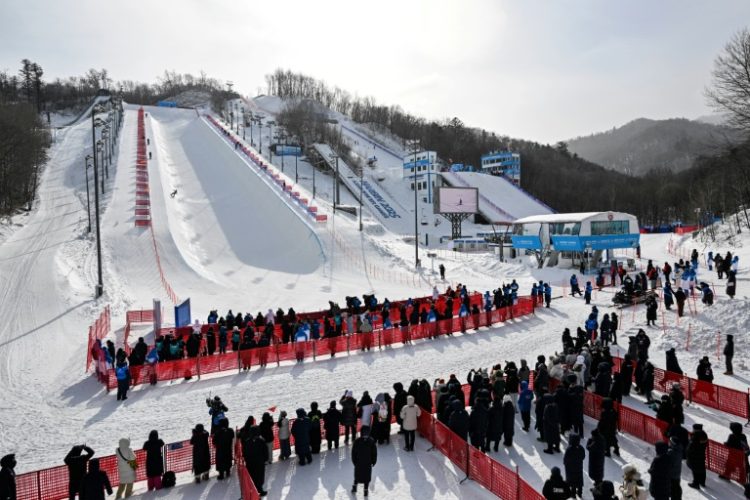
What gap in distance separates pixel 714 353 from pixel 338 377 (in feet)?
36.4

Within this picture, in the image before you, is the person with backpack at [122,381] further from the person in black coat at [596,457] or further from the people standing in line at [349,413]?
the person in black coat at [596,457]

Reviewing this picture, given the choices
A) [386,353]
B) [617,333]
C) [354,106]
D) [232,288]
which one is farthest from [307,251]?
[354,106]

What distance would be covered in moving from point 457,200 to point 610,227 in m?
20.8

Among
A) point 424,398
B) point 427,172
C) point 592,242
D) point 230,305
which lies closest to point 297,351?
point 424,398

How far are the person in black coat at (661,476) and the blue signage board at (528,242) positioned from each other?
28020 millimetres

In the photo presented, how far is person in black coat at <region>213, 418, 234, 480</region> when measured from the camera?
824 centimetres

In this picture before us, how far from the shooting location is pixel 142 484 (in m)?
8.34

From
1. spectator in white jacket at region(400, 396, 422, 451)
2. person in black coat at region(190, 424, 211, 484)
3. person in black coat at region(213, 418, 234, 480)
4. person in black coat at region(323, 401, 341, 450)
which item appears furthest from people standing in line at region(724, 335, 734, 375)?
person in black coat at region(190, 424, 211, 484)

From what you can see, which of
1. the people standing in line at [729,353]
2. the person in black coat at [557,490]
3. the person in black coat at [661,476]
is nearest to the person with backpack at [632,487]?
the person in black coat at [557,490]

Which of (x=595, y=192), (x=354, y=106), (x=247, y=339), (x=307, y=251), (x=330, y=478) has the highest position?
(x=354, y=106)

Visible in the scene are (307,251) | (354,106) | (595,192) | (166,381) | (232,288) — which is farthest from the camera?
(354,106)

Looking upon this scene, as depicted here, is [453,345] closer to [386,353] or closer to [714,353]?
[386,353]

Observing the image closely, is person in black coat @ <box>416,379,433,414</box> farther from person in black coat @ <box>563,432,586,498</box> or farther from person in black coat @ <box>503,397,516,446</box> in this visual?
person in black coat @ <box>563,432,586,498</box>

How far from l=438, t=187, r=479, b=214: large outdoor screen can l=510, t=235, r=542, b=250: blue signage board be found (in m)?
15.7
